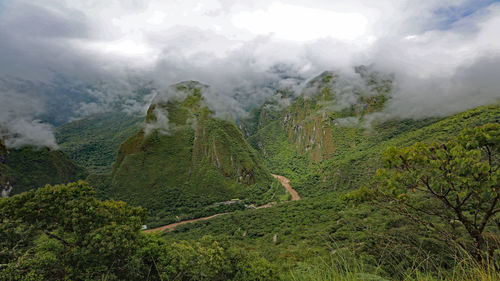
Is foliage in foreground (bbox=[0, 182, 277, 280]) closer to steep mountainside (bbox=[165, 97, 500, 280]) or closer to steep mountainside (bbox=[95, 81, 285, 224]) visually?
steep mountainside (bbox=[165, 97, 500, 280])

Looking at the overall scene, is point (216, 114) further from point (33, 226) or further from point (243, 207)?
point (33, 226)

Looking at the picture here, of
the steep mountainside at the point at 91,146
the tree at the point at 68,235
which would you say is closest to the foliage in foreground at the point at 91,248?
the tree at the point at 68,235

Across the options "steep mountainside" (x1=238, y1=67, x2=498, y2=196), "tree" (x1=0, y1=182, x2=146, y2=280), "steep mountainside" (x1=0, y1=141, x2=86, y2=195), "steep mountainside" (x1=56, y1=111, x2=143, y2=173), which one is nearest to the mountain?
"steep mountainside" (x1=238, y1=67, x2=498, y2=196)

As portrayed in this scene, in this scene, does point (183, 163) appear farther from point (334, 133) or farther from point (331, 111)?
point (331, 111)

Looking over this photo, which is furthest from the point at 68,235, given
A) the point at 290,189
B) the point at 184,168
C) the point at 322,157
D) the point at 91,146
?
the point at 91,146

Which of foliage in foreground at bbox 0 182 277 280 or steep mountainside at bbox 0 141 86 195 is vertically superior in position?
foliage in foreground at bbox 0 182 277 280

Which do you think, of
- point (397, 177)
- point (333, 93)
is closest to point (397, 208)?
point (397, 177)
